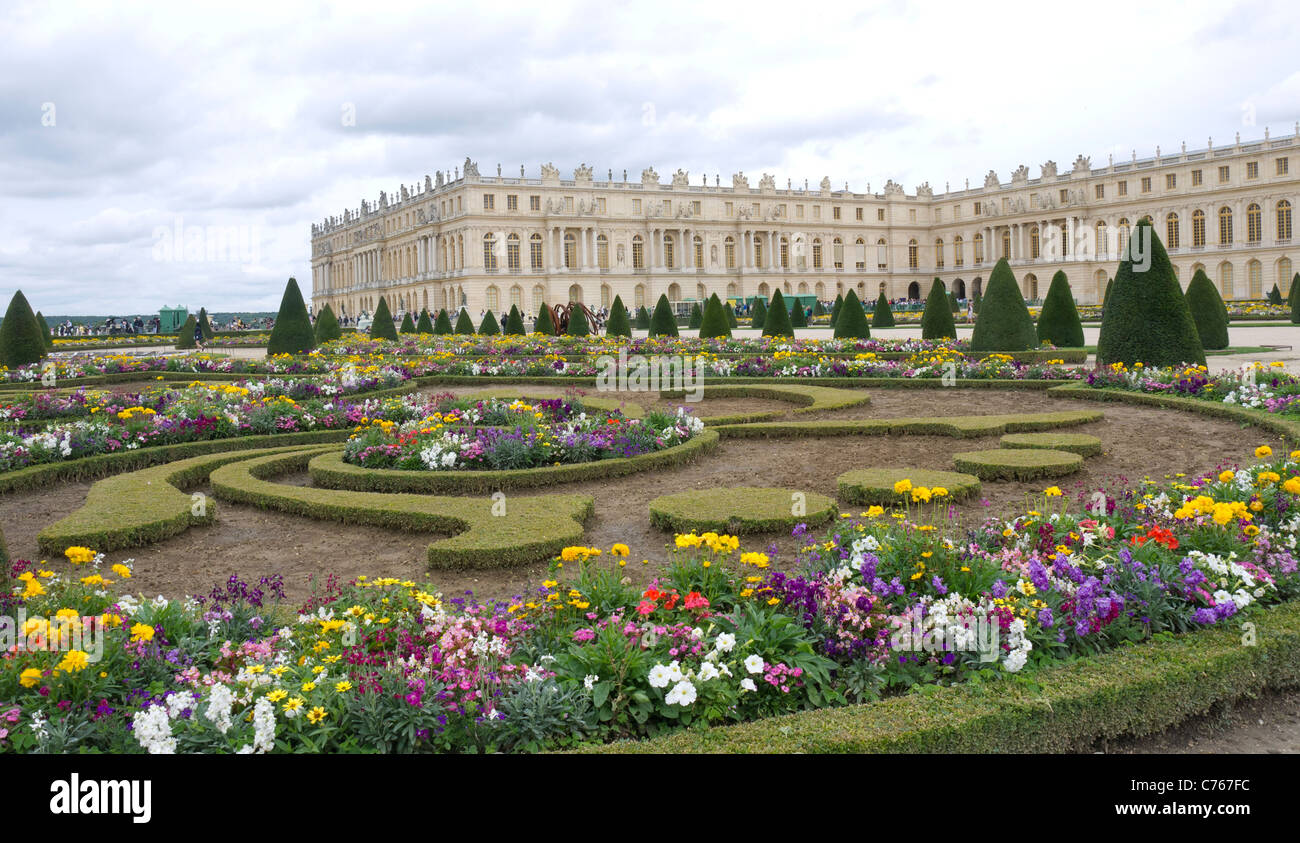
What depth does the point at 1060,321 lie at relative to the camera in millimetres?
21234

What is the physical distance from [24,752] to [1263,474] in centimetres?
575

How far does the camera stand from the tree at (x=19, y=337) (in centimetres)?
2095

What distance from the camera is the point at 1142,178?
197ft

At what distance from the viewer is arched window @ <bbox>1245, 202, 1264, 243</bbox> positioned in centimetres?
5509

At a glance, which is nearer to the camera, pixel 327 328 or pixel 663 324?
pixel 663 324

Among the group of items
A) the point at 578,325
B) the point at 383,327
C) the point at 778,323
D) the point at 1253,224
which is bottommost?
the point at 778,323

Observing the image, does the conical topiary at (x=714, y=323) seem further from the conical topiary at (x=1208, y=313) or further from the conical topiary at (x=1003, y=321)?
the conical topiary at (x=1208, y=313)

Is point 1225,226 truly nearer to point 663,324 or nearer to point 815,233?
point 815,233

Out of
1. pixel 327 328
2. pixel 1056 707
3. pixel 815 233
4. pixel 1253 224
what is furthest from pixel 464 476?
pixel 815 233

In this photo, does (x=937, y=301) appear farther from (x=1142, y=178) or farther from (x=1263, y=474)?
(x=1142, y=178)

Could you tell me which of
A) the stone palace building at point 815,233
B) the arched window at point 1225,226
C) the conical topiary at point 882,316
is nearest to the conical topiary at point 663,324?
the conical topiary at point 882,316

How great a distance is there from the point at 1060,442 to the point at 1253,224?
56849 millimetres

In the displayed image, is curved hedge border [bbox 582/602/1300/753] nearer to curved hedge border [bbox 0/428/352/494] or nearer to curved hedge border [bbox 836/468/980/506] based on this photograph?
curved hedge border [bbox 836/468/980/506]

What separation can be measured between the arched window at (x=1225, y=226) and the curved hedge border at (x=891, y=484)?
59.1 m
